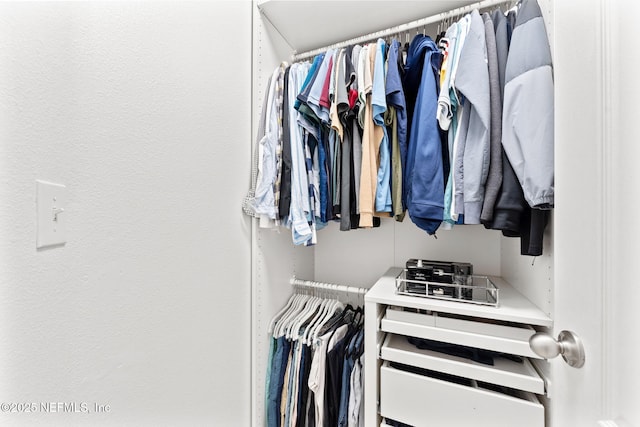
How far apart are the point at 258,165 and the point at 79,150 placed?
599mm

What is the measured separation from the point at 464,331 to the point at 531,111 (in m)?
0.68

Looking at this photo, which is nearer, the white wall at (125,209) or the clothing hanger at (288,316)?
the white wall at (125,209)

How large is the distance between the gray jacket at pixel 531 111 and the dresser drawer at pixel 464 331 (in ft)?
1.31

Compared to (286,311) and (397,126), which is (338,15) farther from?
(286,311)

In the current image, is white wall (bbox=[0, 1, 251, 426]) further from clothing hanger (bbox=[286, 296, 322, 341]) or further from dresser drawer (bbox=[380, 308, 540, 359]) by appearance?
dresser drawer (bbox=[380, 308, 540, 359])

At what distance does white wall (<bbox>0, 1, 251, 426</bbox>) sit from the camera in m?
0.48

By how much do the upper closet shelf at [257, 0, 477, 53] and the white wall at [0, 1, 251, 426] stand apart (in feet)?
0.71

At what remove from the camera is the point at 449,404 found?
0.85 m

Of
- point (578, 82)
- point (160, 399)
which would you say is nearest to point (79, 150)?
point (160, 399)

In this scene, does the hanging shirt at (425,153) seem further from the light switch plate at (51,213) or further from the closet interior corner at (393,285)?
the light switch plate at (51,213)

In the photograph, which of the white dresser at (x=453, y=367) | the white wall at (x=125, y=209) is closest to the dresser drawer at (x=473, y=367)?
the white dresser at (x=453, y=367)

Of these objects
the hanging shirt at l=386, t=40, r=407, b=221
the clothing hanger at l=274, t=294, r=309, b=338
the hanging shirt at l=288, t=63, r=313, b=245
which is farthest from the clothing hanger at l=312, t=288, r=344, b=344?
the hanging shirt at l=386, t=40, r=407, b=221

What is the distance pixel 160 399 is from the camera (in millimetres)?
739

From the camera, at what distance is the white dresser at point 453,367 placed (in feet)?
2.60
